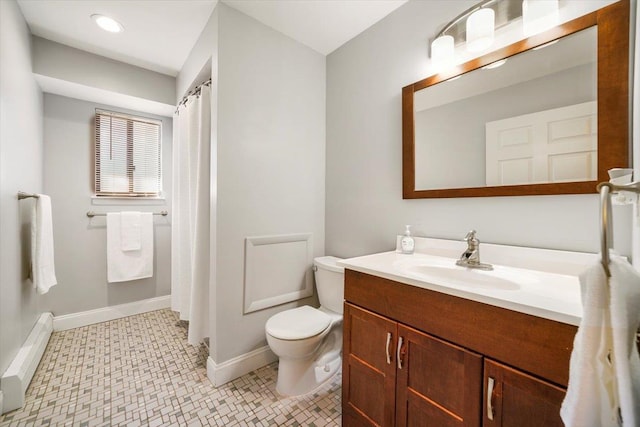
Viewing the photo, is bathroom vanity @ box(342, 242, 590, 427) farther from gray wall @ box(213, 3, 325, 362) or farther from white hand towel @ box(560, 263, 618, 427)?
gray wall @ box(213, 3, 325, 362)

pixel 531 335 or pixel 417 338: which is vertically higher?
pixel 531 335

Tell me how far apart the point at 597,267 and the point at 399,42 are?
1.69m

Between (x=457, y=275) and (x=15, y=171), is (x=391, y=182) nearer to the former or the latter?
(x=457, y=275)

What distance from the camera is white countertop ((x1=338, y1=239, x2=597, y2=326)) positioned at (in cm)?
72

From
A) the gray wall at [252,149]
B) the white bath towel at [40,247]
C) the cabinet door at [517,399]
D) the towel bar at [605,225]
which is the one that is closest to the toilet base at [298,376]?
the gray wall at [252,149]

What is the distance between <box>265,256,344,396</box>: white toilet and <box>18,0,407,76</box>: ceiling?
5.71ft

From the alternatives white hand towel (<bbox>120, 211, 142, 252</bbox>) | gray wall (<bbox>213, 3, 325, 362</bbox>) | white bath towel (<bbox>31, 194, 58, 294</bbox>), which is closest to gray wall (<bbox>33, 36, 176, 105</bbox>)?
white bath towel (<bbox>31, 194, 58, 294</bbox>)

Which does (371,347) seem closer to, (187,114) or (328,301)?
(328,301)

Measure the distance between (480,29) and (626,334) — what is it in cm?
140

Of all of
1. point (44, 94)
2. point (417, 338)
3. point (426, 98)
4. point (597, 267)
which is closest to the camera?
point (597, 267)

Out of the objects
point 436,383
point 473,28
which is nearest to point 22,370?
point 436,383

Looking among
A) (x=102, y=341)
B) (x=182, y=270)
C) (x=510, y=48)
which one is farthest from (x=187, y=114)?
(x=510, y=48)

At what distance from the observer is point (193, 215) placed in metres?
2.02

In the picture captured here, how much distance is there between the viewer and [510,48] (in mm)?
1186
